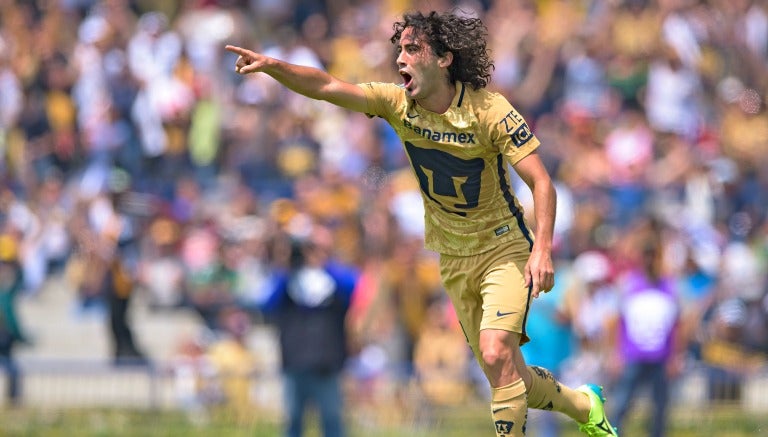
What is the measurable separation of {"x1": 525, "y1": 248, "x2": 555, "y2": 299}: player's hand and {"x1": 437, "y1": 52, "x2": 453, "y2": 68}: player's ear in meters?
1.18

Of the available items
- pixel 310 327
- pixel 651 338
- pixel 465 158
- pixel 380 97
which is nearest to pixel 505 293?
pixel 465 158

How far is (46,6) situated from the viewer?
21.2 meters

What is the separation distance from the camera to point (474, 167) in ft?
28.6

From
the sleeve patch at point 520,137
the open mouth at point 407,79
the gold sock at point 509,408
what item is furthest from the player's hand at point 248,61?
the gold sock at point 509,408

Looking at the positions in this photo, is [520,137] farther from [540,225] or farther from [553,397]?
[553,397]

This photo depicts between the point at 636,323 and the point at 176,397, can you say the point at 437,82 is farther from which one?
the point at 176,397

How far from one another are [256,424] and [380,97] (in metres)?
6.60

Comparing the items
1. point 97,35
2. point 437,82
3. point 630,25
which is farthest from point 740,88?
point 437,82

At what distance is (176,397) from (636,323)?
441 cm

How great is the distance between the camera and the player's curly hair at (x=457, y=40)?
339 inches

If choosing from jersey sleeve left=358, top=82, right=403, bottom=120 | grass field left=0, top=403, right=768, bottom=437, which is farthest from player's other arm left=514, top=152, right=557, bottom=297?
grass field left=0, top=403, right=768, bottom=437

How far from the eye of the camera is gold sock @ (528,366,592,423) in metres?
8.91

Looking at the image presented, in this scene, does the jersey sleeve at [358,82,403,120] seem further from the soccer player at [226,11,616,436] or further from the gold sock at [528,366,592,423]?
the gold sock at [528,366,592,423]

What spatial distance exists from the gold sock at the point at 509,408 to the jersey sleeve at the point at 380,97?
1.73 metres
